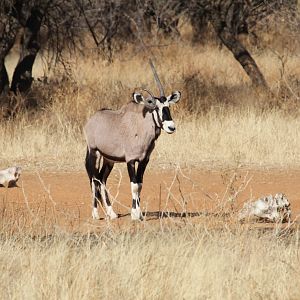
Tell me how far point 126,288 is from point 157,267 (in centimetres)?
31

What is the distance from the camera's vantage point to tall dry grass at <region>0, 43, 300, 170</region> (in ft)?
43.1

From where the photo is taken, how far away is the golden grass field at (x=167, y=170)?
5.96 metres

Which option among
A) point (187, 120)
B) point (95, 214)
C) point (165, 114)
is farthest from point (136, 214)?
point (187, 120)

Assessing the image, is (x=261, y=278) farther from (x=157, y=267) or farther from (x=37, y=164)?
(x=37, y=164)

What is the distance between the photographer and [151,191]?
1111 cm

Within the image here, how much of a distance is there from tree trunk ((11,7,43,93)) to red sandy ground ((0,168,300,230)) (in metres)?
4.50

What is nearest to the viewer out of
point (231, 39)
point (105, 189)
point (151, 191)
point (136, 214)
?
point (136, 214)

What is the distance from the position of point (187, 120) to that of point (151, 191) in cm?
377

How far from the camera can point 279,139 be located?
13.6 m

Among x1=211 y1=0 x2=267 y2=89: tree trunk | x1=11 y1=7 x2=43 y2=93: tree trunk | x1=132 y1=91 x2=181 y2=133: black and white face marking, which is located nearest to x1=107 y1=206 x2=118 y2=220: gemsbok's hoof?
x1=132 y1=91 x2=181 y2=133: black and white face marking

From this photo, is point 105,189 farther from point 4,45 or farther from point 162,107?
point 4,45

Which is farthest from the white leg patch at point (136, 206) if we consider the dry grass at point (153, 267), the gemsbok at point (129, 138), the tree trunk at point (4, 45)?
the tree trunk at point (4, 45)

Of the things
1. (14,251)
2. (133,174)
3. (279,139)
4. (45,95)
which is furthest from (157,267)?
(45,95)

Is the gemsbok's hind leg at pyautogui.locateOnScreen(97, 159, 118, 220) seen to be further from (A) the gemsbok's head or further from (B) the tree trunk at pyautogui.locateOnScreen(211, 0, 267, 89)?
(B) the tree trunk at pyautogui.locateOnScreen(211, 0, 267, 89)
